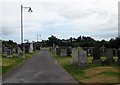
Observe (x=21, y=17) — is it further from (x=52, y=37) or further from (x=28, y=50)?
(x=52, y=37)

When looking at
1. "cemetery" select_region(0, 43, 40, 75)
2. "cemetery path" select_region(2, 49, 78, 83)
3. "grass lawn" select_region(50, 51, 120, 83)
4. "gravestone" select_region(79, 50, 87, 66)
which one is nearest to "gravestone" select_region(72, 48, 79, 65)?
"gravestone" select_region(79, 50, 87, 66)

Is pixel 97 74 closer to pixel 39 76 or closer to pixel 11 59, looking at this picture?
pixel 39 76

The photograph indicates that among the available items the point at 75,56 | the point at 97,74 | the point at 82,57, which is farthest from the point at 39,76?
the point at 75,56

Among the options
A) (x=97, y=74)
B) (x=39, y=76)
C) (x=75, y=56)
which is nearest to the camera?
(x=97, y=74)

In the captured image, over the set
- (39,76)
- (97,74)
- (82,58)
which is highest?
(82,58)

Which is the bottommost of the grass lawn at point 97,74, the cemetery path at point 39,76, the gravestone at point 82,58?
the cemetery path at point 39,76

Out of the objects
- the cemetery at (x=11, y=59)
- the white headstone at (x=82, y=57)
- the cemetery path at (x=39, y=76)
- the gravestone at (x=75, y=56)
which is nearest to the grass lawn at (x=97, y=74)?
the cemetery path at (x=39, y=76)

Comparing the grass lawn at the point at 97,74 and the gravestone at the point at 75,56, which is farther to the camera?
the gravestone at the point at 75,56

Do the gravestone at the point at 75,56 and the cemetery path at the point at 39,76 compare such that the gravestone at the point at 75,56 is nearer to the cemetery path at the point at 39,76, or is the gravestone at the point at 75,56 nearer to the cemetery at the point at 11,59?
the cemetery path at the point at 39,76

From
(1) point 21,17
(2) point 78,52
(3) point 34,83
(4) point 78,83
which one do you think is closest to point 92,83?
(4) point 78,83

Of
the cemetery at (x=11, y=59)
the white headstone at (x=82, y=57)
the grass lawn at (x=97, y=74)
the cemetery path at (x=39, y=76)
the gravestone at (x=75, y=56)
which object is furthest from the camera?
the gravestone at (x=75, y=56)

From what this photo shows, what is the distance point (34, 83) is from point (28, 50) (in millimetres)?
69051

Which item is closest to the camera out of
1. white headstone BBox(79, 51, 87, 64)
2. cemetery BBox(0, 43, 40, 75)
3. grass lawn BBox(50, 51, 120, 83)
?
grass lawn BBox(50, 51, 120, 83)

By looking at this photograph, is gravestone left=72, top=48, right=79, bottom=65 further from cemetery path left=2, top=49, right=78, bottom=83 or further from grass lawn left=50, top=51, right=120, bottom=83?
grass lawn left=50, top=51, right=120, bottom=83
